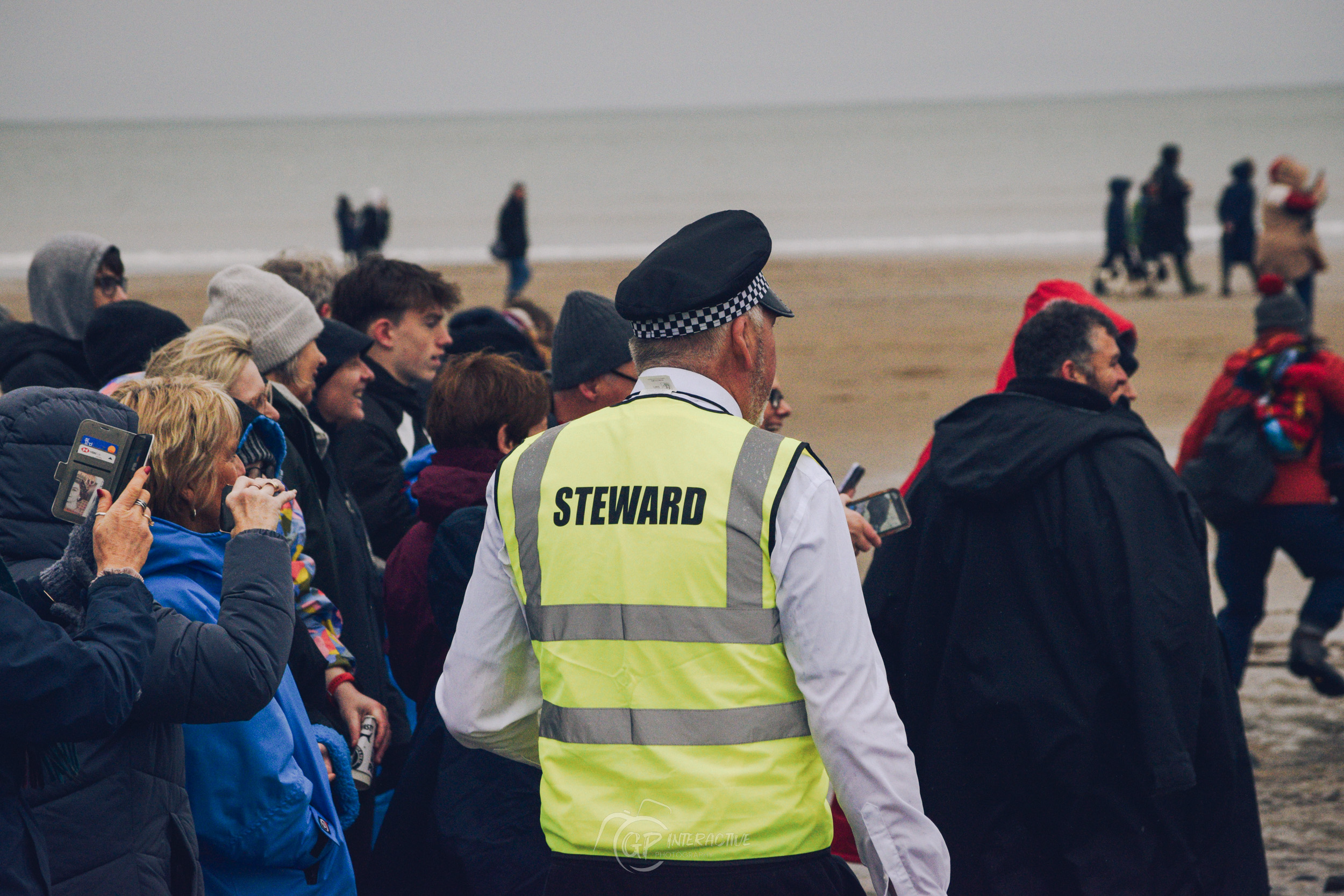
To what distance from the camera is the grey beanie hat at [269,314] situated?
4.01 m

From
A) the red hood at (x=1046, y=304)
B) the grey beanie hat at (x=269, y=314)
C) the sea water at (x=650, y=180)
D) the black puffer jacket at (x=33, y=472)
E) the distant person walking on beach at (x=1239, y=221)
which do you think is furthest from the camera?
the sea water at (x=650, y=180)

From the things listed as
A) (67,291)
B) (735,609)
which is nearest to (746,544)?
(735,609)

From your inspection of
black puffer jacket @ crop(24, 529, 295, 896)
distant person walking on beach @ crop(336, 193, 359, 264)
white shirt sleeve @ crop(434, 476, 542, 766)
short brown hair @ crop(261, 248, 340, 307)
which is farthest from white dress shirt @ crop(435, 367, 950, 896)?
distant person walking on beach @ crop(336, 193, 359, 264)

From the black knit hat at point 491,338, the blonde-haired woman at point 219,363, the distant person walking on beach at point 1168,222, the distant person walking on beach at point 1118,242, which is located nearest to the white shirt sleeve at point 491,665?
the blonde-haired woman at point 219,363

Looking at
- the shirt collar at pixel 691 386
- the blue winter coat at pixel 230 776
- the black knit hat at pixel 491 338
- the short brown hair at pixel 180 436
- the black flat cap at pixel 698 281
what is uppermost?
the black flat cap at pixel 698 281

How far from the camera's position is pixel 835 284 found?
73.1ft

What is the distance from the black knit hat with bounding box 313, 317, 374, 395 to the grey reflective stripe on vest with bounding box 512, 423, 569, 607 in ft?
7.57

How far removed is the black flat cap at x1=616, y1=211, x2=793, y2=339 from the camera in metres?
2.11

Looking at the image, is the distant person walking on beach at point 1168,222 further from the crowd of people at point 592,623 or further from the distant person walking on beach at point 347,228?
the crowd of people at point 592,623

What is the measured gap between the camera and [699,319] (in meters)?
2.15

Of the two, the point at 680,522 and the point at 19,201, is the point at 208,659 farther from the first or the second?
the point at 19,201

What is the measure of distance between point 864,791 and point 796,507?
1.42 ft

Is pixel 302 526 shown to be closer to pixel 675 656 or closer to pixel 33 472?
pixel 33 472

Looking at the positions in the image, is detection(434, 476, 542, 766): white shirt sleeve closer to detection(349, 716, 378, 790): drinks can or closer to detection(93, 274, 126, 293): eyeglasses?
detection(349, 716, 378, 790): drinks can
